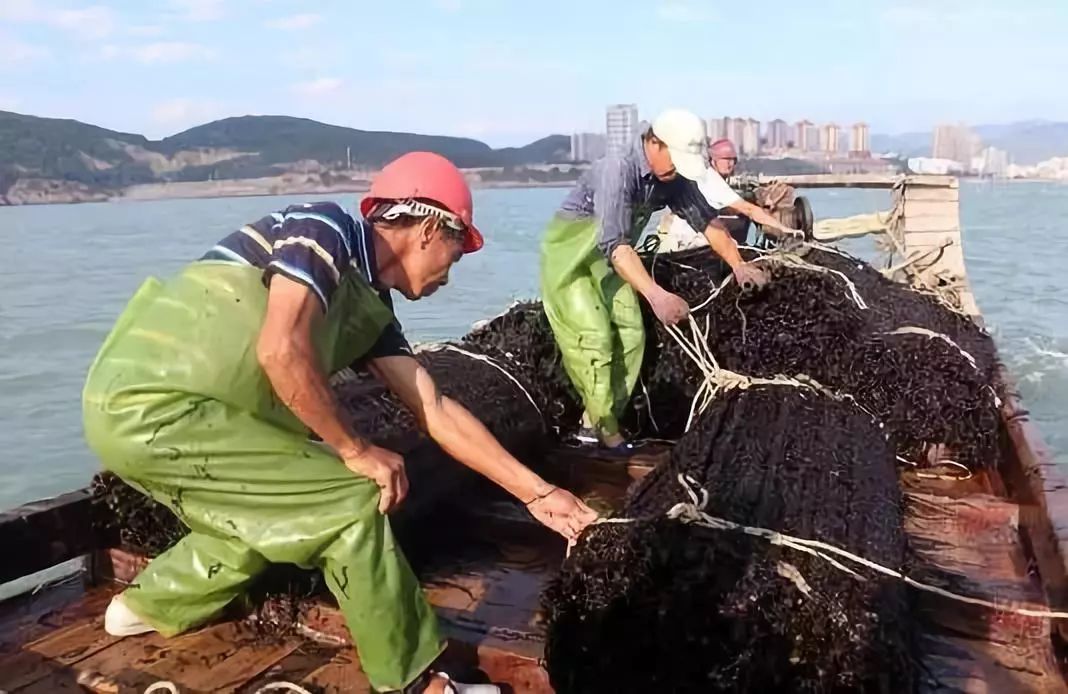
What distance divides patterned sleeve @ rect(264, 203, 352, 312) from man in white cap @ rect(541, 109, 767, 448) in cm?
237

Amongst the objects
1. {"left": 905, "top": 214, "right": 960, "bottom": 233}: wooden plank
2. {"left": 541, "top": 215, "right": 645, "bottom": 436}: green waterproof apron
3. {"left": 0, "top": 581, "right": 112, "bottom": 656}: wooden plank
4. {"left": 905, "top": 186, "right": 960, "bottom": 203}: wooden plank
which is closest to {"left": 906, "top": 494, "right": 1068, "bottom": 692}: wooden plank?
{"left": 541, "top": 215, "right": 645, "bottom": 436}: green waterproof apron

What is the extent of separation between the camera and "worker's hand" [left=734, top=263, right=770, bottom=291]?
4.90 meters

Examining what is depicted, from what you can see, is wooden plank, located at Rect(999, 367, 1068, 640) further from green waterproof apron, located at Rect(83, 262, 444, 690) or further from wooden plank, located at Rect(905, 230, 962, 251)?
wooden plank, located at Rect(905, 230, 962, 251)

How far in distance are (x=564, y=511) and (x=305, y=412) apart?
708 millimetres

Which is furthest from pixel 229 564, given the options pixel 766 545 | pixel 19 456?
pixel 19 456

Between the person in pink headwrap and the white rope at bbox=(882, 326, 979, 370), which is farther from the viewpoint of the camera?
the person in pink headwrap

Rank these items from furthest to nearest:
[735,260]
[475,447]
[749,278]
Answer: [735,260], [749,278], [475,447]

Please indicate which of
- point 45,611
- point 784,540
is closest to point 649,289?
point 784,540

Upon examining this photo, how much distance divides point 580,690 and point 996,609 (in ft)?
4.55

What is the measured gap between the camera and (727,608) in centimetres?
227

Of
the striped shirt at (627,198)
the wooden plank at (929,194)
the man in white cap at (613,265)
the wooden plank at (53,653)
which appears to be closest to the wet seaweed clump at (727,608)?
the wooden plank at (53,653)

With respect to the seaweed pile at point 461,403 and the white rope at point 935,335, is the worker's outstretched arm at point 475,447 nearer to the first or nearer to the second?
the seaweed pile at point 461,403

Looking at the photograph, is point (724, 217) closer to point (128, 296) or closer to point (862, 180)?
point (862, 180)

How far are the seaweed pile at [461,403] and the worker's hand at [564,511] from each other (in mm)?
579
